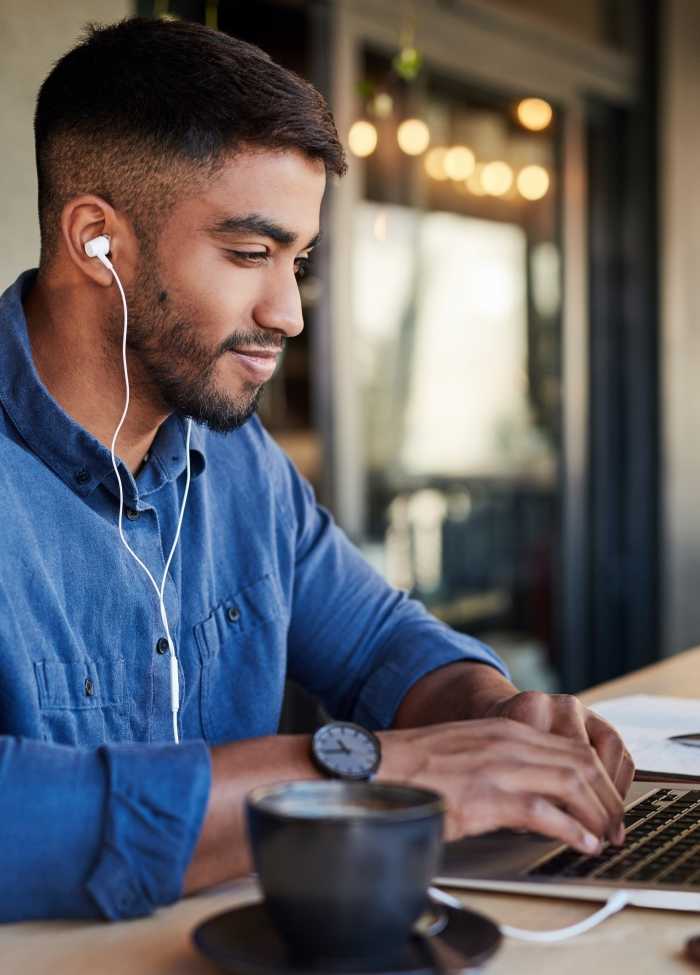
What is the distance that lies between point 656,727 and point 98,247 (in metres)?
0.83


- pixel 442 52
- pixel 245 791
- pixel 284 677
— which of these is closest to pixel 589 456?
pixel 442 52

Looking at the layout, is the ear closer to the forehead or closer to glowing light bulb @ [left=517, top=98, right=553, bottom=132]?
the forehead

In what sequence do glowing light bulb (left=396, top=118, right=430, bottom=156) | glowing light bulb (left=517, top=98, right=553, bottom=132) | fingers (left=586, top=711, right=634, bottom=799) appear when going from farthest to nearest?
1. glowing light bulb (left=517, top=98, right=553, bottom=132)
2. glowing light bulb (left=396, top=118, right=430, bottom=156)
3. fingers (left=586, top=711, right=634, bottom=799)

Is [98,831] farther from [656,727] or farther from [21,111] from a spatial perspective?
[21,111]

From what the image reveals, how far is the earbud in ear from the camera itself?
4.83ft

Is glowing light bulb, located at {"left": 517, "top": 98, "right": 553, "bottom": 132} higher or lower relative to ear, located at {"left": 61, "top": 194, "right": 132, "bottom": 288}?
higher

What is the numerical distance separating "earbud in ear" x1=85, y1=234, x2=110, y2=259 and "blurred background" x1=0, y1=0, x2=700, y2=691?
2133mm

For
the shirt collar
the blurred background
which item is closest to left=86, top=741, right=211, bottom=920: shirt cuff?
the shirt collar

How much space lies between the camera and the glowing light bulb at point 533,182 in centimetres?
465

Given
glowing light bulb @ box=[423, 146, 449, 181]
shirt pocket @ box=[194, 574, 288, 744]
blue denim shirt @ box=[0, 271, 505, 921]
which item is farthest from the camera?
glowing light bulb @ box=[423, 146, 449, 181]

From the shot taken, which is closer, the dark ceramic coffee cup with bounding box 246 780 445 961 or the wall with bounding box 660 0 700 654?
the dark ceramic coffee cup with bounding box 246 780 445 961

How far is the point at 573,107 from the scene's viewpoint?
15.3ft

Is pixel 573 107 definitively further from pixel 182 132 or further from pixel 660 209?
pixel 182 132

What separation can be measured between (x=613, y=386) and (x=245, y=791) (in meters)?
4.18
